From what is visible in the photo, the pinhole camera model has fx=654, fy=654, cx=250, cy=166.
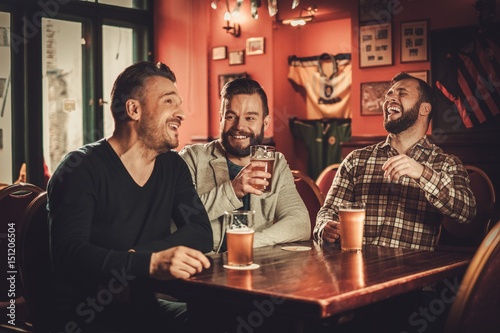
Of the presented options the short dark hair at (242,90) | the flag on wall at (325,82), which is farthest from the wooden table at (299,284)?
the flag on wall at (325,82)

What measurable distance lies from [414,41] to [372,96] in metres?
0.68

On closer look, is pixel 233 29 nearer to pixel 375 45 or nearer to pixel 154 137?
pixel 375 45

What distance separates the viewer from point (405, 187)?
2.81m

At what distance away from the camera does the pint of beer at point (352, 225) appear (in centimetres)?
218

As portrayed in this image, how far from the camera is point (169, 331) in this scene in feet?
6.97

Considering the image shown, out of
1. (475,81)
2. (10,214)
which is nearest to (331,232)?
(10,214)

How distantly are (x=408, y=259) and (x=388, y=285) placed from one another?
423 millimetres

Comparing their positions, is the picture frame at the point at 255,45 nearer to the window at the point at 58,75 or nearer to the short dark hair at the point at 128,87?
the window at the point at 58,75

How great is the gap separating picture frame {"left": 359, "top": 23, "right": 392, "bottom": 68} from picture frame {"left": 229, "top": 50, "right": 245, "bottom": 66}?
63.6 inches

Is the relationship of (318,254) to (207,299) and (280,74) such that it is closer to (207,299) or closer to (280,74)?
(207,299)

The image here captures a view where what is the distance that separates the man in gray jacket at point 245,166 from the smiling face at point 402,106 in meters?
0.56

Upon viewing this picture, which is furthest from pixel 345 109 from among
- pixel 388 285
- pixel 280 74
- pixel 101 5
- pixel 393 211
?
pixel 388 285

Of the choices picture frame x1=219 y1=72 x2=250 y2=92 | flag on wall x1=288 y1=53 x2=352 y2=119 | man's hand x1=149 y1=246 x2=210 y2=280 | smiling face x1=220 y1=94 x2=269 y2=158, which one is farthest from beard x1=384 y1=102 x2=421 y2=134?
picture frame x1=219 y1=72 x2=250 y2=92

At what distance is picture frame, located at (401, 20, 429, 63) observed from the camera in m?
6.25
